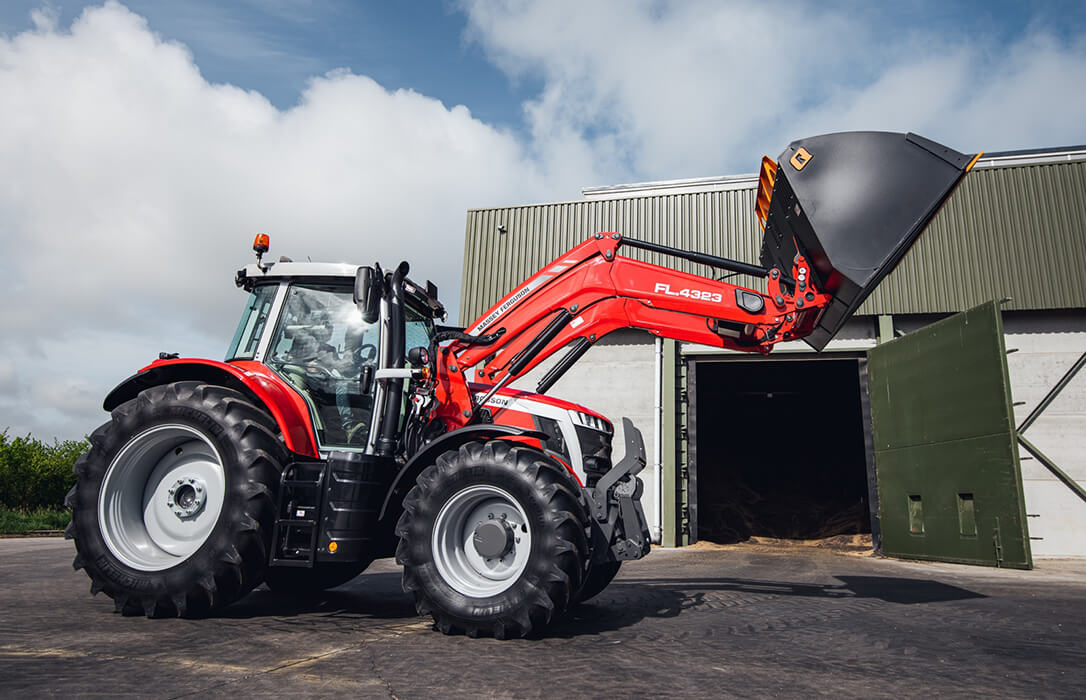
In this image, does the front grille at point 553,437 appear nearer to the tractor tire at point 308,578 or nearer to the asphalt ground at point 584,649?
the asphalt ground at point 584,649

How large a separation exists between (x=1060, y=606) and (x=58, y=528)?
66.0ft

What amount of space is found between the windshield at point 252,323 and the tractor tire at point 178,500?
61cm

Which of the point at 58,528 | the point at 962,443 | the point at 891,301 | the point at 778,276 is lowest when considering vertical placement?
the point at 58,528

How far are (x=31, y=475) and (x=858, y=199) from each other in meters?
23.0

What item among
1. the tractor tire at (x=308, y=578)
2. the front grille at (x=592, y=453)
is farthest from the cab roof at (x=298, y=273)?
the tractor tire at (x=308, y=578)

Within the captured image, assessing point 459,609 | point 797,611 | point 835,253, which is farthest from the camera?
point 797,611

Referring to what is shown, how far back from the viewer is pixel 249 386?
4895mm

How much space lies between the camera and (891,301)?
14.1 metres

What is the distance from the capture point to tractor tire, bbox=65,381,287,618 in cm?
446

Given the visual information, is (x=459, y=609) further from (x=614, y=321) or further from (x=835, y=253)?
(x=835, y=253)

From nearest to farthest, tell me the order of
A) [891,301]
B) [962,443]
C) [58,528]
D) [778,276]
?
[778,276] < [962,443] < [891,301] < [58,528]

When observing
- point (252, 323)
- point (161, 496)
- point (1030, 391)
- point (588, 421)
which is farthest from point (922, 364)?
point (161, 496)

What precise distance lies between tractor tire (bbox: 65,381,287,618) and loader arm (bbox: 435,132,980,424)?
1.45 m

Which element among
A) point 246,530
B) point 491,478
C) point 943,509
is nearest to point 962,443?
point 943,509
